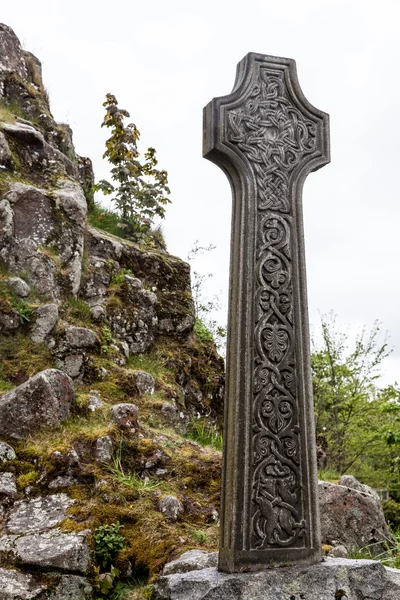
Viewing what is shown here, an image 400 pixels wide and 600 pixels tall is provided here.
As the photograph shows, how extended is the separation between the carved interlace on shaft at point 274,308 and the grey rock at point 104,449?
247 cm

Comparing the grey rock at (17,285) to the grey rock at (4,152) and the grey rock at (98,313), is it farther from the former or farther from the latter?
the grey rock at (4,152)

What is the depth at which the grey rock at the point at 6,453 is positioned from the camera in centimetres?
577

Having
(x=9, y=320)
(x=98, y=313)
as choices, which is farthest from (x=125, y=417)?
(x=98, y=313)

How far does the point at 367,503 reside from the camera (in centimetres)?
665

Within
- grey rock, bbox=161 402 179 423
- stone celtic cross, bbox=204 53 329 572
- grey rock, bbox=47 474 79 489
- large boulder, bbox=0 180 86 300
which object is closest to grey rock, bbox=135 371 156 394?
grey rock, bbox=161 402 179 423

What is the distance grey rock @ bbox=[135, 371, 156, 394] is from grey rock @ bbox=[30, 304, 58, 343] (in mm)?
1392

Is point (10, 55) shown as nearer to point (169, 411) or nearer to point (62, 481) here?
point (169, 411)

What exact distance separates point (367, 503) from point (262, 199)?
13.2ft

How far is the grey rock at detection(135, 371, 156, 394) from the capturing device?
8.19 metres

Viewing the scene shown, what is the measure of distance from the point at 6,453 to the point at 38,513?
791 mm

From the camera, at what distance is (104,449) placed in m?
6.05

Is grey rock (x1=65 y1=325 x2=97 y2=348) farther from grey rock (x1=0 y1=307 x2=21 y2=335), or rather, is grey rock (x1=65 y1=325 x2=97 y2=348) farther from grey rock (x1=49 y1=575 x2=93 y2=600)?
grey rock (x1=49 y1=575 x2=93 y2=600)

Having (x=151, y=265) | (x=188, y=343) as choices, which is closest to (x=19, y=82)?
(x=151, y=265)

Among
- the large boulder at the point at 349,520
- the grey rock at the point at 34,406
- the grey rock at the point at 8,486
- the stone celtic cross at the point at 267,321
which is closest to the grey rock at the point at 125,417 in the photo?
the grey rock at the point at 34,406
